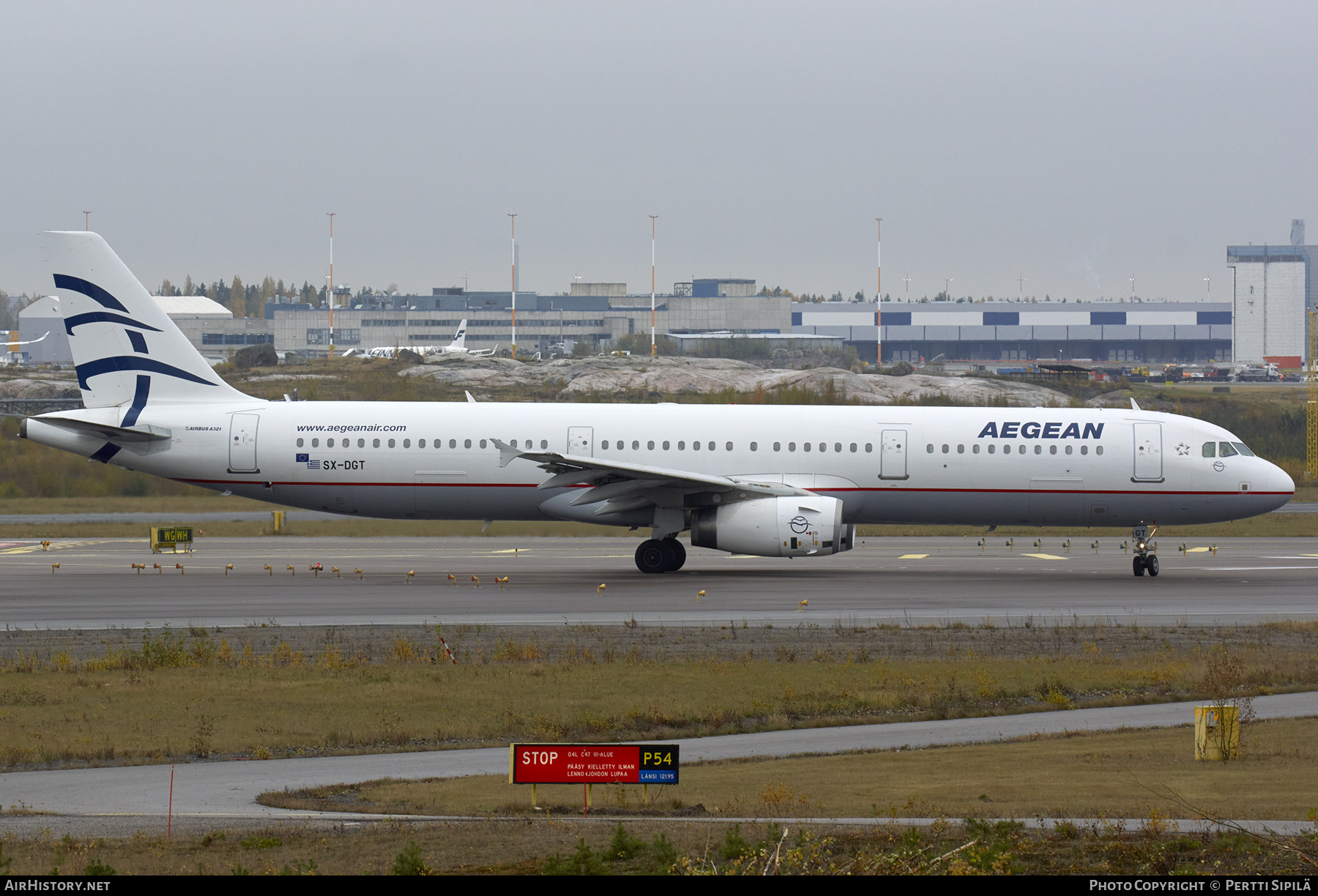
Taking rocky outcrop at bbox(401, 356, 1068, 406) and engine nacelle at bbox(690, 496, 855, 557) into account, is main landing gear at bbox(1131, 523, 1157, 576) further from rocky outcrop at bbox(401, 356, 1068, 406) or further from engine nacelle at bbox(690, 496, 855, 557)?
rocky outcrop at bbox(401, 356, 1068, 406)

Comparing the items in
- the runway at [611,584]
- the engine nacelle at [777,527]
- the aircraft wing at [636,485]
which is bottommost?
the runway at [611,584]

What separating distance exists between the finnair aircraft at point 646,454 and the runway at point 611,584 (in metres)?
1.65

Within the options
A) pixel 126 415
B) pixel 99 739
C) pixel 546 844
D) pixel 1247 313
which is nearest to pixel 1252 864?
pixel 546 844

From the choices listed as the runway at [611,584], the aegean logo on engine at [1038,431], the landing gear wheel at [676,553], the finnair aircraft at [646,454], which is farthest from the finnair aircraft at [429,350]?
the aegean logo on engine at [1038,431]

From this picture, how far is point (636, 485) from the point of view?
31.8 m

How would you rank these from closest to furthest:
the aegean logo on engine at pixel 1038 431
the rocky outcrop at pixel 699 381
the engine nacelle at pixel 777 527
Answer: the engine nacelle at pixel 777 527, the aegean logo on engine at pixel 1038 431, the rocky outcrop at pixel 699 381

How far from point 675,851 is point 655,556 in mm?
22662

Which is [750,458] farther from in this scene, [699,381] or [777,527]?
[699,381]

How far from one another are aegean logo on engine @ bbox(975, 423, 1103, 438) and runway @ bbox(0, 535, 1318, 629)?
3.57 m

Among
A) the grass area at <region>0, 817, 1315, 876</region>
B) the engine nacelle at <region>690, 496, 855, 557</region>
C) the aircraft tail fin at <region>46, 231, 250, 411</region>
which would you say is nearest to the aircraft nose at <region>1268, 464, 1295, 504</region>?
the engine nacelle at <region>690, 496, 855, 557</region>

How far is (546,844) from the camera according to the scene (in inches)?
427

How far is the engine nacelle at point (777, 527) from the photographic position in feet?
101

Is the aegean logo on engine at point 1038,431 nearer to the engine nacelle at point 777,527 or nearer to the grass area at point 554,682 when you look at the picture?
the engine nacelle at point 777,527

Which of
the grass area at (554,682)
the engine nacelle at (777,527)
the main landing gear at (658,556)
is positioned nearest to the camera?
the grass area at (554,682)
